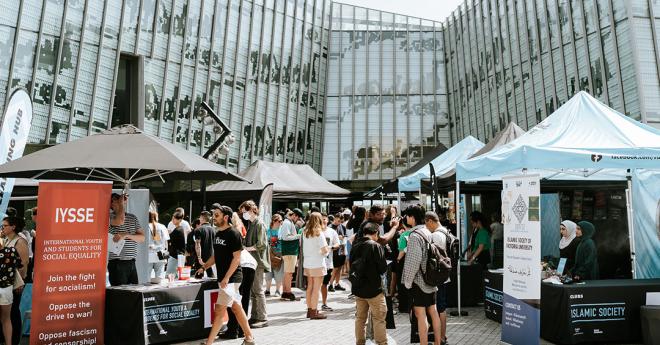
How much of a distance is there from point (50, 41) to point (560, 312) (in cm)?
2462

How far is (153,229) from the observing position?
35.6 ft

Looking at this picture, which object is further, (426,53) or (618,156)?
(426,53)

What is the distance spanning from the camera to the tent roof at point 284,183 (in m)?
15.4

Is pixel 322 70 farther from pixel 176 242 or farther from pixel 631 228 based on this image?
pixel 631 228

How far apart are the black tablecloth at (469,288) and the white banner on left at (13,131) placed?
24.2 feet

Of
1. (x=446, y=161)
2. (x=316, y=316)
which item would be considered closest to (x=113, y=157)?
(x=316, y=316)

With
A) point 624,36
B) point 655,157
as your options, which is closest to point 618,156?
point 655,157

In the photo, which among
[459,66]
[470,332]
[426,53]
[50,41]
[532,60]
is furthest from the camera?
[426,53]

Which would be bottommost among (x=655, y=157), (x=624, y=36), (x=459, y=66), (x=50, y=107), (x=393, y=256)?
(x=393, y=256)

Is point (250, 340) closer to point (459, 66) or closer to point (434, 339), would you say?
point (434, 339)

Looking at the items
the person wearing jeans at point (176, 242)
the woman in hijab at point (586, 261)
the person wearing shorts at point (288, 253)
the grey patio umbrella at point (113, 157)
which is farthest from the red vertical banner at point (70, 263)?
the woman in hijab at point (586, 261)

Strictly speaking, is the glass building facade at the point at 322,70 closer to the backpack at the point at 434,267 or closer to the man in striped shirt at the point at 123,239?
the man in striped shirt at the point at 123,239

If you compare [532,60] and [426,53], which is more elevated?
[426,53]

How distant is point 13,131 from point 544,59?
26547 mm
